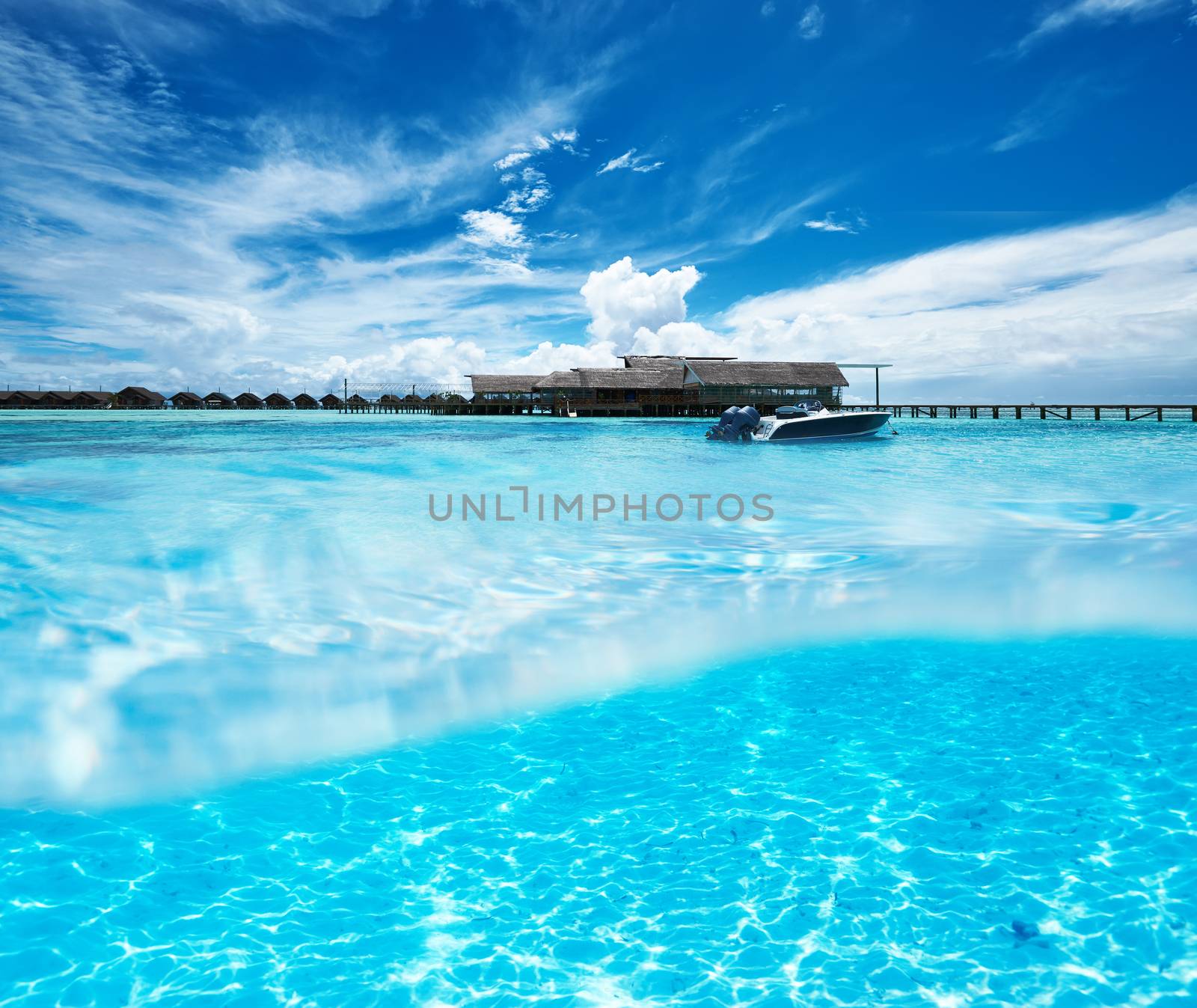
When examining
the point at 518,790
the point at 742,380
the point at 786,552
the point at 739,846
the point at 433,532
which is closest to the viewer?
the point at 739,846

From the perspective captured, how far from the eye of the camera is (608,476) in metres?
22.0

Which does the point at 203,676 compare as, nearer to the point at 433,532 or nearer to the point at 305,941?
the point at 305,941

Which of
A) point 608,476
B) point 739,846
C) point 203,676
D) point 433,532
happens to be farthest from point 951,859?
point 608,476

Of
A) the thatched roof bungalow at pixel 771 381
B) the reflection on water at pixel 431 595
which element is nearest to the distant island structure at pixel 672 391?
the thatched roof bungalow at pixel 771 381

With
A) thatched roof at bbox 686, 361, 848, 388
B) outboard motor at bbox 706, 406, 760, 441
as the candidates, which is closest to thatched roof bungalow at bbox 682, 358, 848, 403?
thatched roof at bbox 686, 361, 848, 388

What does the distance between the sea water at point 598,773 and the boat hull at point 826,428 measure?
22871mm

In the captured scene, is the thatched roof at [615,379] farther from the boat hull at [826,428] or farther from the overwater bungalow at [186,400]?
the overwater bungalow at [186,400]

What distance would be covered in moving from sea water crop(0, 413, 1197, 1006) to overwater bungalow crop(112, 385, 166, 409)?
133m

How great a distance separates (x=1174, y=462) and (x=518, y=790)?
1183 inches

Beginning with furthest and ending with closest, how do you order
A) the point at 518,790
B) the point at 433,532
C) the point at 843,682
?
the point at 433,532
the point at 843,682
the point at 518,790

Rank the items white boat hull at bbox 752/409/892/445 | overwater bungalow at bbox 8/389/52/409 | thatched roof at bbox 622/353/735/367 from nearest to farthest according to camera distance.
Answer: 1. white boat hull at bbox 752/409/892/445
2. thatched roof at bbox 622/353/735/367
3. overwater bungalow at bbox 8/389/52/409

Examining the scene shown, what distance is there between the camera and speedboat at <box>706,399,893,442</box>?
114 feet

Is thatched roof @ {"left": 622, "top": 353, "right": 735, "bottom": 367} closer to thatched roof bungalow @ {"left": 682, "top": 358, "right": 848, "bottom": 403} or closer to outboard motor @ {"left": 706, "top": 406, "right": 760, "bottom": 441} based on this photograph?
thatched roof bungalow @ {"left": 682, "top": 358, "right": 848, "bottom": 403}

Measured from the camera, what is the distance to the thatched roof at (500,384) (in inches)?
2977
